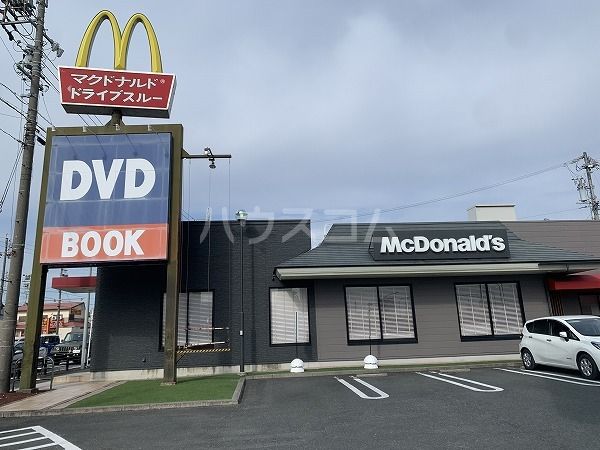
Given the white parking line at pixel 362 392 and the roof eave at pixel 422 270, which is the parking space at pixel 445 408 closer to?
the white parking line at pixel 362 392

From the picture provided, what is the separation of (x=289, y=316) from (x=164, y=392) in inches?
226

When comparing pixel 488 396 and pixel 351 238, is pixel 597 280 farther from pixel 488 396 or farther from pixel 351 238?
pixel 488 396

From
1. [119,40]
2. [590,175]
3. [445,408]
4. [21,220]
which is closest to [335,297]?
[445,408]

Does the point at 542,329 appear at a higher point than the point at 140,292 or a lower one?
lower

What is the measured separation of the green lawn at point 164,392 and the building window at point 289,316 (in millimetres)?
2583

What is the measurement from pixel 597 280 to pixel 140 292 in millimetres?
17455

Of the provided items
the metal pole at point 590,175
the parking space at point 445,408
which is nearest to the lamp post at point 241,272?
the parking space at point 445,408

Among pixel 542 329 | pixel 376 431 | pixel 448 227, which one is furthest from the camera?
pixel 448 227

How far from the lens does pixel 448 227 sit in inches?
694

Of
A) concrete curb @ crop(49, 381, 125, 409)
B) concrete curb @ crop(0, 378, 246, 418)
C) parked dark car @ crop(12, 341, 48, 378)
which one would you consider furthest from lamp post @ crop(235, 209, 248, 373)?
parked dark car @ crop(12, 341, 48, 378)

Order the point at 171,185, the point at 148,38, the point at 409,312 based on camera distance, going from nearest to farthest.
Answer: the point at 171,185
the point at 148,38
the point at 409,312

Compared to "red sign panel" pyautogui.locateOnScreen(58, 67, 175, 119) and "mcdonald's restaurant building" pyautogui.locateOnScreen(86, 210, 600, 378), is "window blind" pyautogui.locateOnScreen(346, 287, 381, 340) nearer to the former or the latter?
"mcdonald's restaurant building" pyautogui.locateOnScreen(86, 210, 600, 378)

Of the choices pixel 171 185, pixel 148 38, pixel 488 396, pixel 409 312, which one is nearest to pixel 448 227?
pixel 409 312

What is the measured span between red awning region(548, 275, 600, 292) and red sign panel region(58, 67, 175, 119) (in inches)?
624
